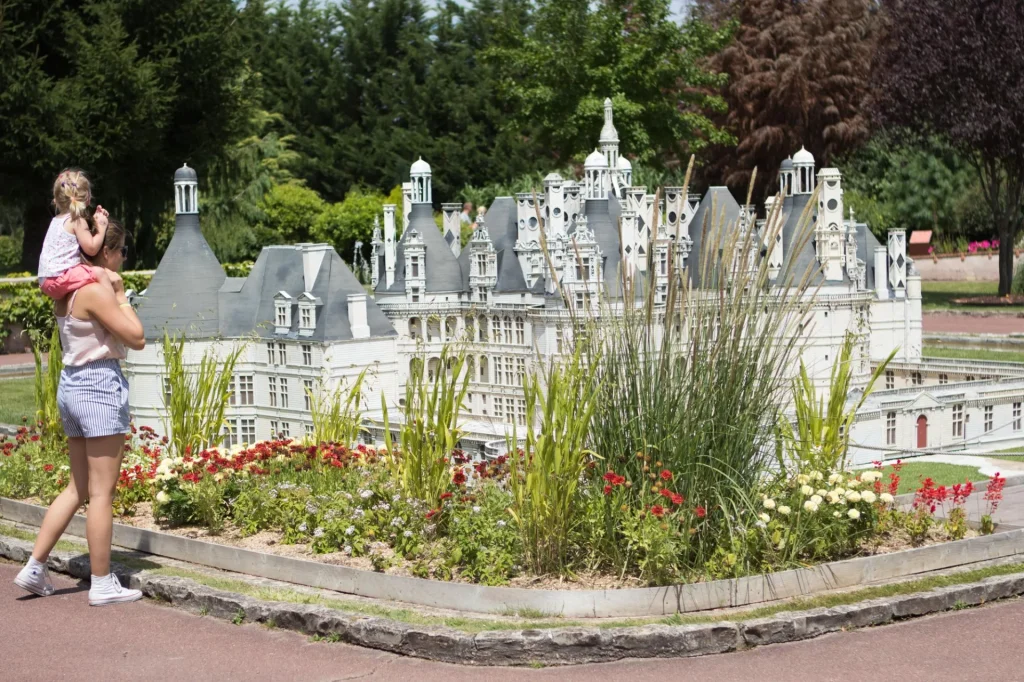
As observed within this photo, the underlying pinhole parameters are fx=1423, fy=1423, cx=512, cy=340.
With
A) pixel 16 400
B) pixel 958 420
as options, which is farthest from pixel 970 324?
pixel 16 400

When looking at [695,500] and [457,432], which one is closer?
[695,500]

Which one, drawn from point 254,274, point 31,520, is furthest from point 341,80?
point 31,520

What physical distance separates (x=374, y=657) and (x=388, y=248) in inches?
Result: 1084

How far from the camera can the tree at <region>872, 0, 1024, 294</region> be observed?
151ft

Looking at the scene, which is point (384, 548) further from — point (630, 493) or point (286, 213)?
point (286, 213)

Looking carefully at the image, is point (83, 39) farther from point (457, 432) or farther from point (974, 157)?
point (457, 432)

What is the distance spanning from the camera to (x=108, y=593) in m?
9.72

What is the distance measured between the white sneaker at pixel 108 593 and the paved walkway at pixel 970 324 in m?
32.5

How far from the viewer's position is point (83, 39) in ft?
137

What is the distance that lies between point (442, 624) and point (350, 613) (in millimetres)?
625

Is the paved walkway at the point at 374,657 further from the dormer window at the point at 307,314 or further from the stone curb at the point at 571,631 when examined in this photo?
the dormer window at the point at 307,314

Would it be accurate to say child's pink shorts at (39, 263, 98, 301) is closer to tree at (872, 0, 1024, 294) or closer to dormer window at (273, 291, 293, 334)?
dormer window at (273, 291, 293, 334)

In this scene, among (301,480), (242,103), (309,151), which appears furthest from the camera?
(309,151)

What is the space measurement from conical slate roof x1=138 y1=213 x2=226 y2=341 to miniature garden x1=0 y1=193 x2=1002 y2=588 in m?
18.1
